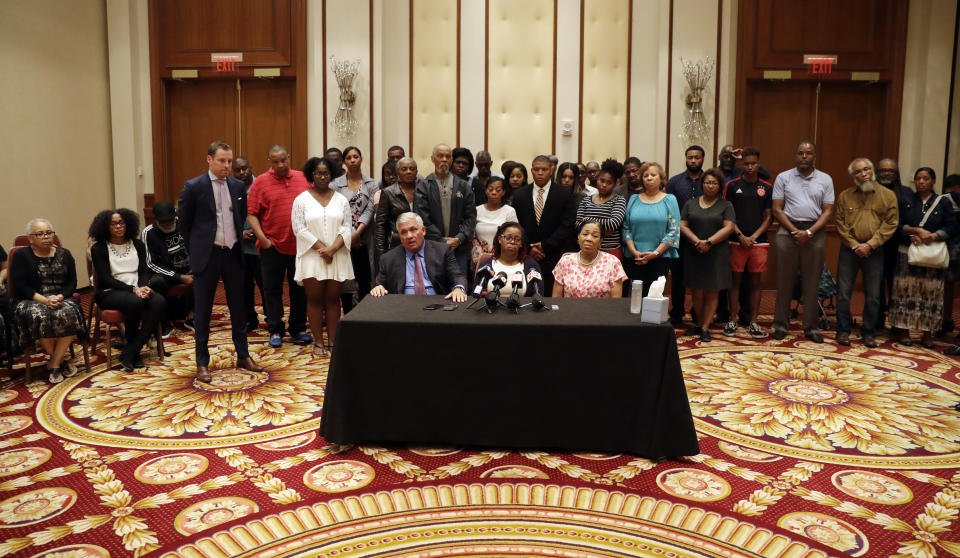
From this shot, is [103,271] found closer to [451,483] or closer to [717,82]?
[451,483]

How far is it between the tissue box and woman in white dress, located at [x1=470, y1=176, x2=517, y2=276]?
244 cm

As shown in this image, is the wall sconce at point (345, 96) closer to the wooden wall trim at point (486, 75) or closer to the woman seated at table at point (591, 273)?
the wooden wall trim at point (486, 75)

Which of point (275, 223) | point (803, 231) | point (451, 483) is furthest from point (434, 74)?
point (451, 483)

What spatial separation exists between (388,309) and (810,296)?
430cm

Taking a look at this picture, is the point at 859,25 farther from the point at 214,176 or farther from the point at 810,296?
the point at 214,176

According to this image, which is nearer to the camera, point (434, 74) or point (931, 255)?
point (931, 255)

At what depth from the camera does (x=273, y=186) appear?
605 cm

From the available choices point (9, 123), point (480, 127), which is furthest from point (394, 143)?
point (9, 123)

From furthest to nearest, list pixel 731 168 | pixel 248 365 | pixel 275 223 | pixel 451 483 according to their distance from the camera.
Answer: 1. pixel 731 168
2. pixel 275 223
3. pixel 248 365
4. pixel 451 483

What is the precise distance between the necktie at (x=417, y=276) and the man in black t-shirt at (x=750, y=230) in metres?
3.19

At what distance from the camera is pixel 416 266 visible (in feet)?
16.3

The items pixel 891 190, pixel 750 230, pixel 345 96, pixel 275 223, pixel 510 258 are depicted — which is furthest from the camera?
pixel 345 96

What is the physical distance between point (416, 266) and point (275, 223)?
5.57ft

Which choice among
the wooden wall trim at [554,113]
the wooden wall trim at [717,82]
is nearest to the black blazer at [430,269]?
the wooden wall trim at [554,113]
